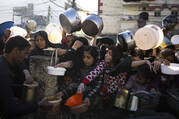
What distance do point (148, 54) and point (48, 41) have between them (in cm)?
212

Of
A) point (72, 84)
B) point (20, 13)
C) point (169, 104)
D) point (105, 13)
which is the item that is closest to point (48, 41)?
point (72, 84)

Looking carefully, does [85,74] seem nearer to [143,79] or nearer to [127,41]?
[143,79]

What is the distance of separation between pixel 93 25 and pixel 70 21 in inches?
21.6

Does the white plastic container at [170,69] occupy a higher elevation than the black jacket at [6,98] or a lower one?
higher

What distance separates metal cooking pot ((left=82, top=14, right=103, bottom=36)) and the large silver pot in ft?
0.56

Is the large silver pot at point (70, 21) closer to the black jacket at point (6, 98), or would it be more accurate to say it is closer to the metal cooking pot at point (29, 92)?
the metal cooking pot at point (29, 92)

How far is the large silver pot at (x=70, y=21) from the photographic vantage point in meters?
4.12

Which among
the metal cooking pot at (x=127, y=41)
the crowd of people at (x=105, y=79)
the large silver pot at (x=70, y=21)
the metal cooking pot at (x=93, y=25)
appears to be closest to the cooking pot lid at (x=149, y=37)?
the crowd of people at (x=105, y=79)

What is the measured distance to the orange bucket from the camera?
2504mm

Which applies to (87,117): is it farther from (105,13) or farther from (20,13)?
(20,13)

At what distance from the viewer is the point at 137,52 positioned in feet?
11.0

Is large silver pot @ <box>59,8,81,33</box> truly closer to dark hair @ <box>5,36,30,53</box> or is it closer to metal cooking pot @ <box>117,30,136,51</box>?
metal cooking pot @ <box>117,30,136,51</box>

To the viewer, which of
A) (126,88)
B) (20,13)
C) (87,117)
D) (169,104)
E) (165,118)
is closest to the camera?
(165,118)

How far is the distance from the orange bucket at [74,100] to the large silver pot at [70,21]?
6.69 feet
